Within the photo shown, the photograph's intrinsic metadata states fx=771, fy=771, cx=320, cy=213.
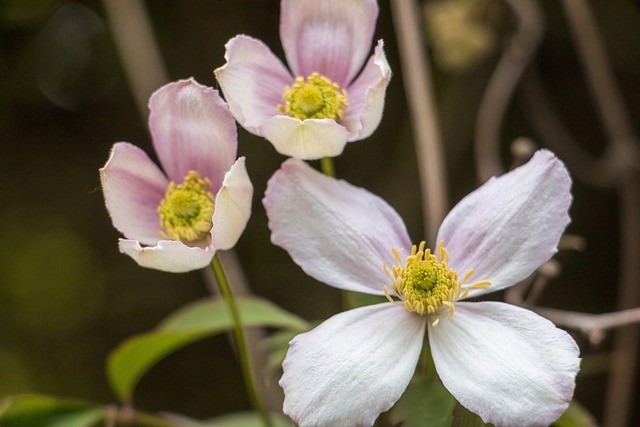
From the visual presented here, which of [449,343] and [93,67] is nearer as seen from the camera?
[449,343]

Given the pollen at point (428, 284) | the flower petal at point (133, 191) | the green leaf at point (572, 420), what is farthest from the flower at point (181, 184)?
the green leaf at point (572, 420)

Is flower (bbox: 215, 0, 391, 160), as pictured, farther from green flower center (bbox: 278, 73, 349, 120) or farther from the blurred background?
the blurred background

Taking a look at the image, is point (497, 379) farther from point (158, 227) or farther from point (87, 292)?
point (87, 292)

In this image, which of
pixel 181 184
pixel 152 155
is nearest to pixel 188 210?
pixel 181 184

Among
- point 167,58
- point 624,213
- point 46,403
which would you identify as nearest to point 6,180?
point 167,58

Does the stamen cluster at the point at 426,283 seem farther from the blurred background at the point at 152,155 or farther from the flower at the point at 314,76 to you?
the blurred background at the point at 152,155

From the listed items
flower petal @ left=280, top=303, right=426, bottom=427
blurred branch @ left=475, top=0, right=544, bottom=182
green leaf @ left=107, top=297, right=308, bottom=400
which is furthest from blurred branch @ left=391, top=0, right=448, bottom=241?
flower petal @ left=280, top=303, right=426, bottom=427
